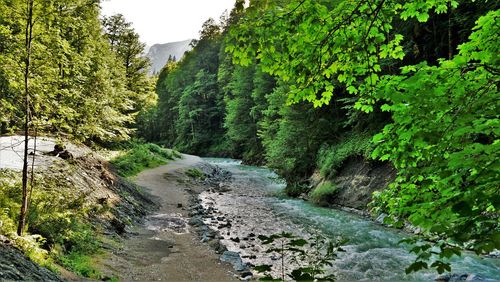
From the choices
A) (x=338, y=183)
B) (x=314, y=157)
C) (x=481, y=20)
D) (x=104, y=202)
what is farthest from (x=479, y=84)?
(x=314, y=157)

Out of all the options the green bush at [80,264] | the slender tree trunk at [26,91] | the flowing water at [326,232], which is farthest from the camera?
the flowing water at [326,232]

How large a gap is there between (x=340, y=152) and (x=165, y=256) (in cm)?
1241

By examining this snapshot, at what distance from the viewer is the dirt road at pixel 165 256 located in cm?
835

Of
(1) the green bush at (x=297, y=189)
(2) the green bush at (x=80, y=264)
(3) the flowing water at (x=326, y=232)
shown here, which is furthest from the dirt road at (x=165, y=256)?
(1) the green bush at (x=297, y=189)

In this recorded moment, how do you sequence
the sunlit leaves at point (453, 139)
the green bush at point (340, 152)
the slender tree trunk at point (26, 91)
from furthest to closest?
the green bush at point (340, 152) < the slender tree trunk at point (26, 91) < the sunlit leaves at point (453, 139)

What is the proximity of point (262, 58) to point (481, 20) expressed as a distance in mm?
2630

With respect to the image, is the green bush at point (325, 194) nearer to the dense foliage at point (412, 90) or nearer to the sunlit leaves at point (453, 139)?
the dense foliage at point (412, 90)

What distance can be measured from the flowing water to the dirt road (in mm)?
1151

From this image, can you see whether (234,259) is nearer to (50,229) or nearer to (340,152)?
(50,229)

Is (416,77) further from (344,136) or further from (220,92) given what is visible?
(220,92)

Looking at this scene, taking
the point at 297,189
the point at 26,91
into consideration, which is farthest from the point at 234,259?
the point at 297,189

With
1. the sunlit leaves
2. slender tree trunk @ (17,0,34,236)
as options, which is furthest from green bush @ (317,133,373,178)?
slender tree trunk @ (17,0,34,236)

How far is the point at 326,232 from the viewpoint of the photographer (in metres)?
12.9

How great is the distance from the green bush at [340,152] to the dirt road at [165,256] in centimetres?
859
